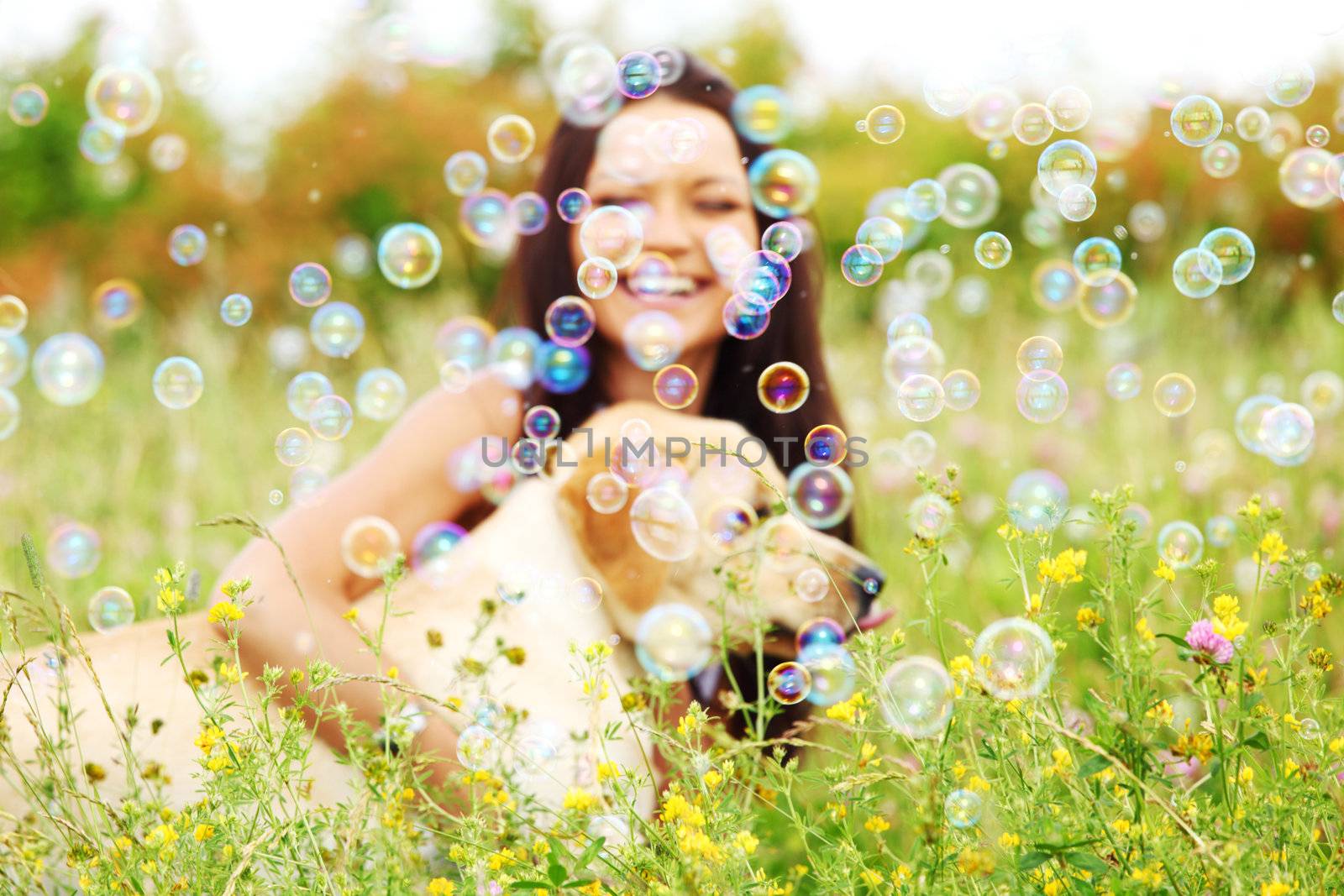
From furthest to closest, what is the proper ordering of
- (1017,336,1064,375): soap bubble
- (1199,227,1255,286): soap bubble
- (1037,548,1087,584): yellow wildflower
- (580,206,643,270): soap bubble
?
(1017,336,1064,375): soap bubble, (1199,227,1255,286): soap bubble, (580,206,643,270): soap bubble, (1037,548,1087,584): yellow wildflower

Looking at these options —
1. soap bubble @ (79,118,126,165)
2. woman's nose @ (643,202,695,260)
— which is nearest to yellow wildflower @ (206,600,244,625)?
woman's nose @ (643,202,695,260)

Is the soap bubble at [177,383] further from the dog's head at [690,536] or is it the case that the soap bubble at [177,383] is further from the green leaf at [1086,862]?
the green leaf at [1086,862]

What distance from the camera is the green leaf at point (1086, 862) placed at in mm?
1546

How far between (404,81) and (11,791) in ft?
27.8

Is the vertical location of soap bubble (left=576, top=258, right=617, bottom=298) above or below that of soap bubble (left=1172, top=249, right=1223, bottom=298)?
above

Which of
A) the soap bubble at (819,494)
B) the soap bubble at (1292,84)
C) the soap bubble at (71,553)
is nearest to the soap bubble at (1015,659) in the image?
the soap bubble at (819,494)

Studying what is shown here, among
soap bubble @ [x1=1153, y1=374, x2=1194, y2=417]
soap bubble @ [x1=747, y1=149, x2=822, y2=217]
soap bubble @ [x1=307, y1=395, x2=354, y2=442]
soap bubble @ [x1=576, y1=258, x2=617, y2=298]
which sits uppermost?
soap bubble @ [x1=747, y1=149, x2=822, y2=217]

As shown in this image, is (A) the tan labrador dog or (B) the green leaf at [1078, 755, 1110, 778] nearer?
(B) the green leaf at [1078, 755, 1110, 778]

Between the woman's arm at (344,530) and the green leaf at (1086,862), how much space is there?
1376 millimetres

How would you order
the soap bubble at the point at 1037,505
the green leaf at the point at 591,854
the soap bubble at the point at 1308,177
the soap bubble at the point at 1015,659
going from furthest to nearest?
the soap bubble at the point at 1308,177
the soap bubble at the point at 1037,505
the soap bubble at the point at 1015,659
the green leaf at the point at 591,854

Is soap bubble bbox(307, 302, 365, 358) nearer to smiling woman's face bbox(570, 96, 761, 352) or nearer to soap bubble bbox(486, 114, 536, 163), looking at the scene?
soap bubble bbox(486, 114, 536, 163)

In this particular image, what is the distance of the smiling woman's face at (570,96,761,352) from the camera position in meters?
3.22

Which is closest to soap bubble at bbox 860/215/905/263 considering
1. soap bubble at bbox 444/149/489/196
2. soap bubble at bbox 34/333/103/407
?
soap bubble at bbox 444/149/489/196

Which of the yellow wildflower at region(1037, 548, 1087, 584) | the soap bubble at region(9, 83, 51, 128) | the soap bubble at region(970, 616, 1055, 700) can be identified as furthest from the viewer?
the soap bubble at region(9, 83, 51, 128)
